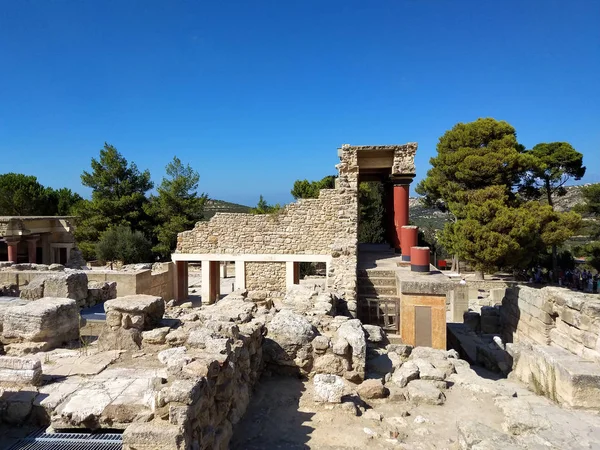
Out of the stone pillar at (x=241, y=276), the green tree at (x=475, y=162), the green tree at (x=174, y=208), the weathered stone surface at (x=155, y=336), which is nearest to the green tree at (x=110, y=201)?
the green tree at (x=174, y=208)

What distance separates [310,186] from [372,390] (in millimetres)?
23233

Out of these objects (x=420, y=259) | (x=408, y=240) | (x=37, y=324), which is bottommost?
(x=37, y=324)

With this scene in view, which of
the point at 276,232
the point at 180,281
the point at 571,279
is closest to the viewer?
the point at 276,232

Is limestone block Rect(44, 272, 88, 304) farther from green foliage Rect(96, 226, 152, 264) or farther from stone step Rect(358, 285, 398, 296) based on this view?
green foliage Rect(96, 226, 152, 264)

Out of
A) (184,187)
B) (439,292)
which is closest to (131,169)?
(184,187)

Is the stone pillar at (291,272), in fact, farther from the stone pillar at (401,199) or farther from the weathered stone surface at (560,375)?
the weathered stone surface at (560,375)

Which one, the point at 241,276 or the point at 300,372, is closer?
the point at 300,372

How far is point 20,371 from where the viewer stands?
13.4 feet

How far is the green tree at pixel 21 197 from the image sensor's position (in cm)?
3167

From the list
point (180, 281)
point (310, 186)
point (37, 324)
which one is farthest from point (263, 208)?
point (37, 324)

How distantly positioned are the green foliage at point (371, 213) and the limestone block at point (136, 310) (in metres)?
19.0

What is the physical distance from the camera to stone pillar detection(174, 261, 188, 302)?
1594 cm

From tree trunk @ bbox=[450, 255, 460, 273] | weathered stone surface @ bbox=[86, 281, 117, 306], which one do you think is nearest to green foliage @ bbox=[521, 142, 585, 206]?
tree trunk @ bbox=[450, 255, 460, 273]

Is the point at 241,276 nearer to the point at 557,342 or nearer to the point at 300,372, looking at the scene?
the point at 300,372
